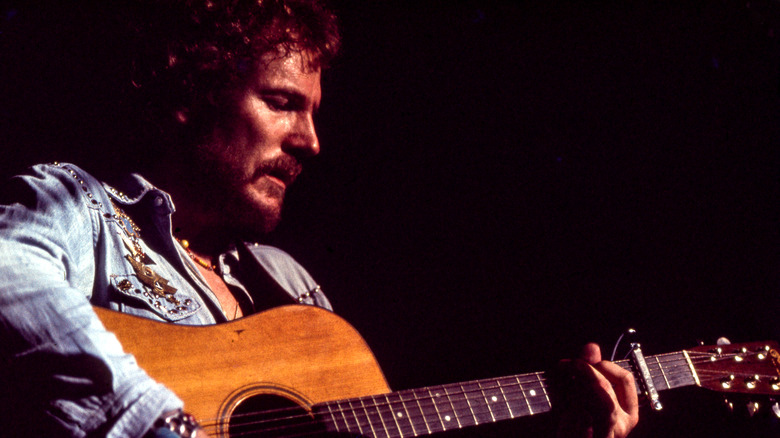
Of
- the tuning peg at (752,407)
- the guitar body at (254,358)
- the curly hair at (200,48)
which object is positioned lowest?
the tuning peg at (752,407)

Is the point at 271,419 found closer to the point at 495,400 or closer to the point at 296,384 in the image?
the point at 296,384

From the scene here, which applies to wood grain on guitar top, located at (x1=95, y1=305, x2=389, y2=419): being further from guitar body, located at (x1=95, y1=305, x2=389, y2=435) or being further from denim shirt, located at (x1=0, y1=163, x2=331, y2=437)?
denim shirt, located at (x1=0, y1=163, x2=331, y2=437)

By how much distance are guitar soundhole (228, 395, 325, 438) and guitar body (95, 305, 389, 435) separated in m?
0.01

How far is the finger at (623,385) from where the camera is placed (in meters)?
1.50

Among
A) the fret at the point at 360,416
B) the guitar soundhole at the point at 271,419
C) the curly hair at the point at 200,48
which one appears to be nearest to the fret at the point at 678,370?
the fret at the point at 360,416

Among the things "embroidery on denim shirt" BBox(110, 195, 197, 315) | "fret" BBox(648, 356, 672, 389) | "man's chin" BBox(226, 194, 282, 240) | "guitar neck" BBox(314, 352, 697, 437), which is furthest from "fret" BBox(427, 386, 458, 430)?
"man's chin" BBox(226, 194, 282, 240)

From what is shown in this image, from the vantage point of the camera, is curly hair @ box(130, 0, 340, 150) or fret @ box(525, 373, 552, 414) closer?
fret @ box(525, 373, 552, 414)

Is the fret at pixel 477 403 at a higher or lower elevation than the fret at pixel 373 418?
lower

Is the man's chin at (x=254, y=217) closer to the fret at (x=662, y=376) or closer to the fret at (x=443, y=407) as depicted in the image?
the fret at (x=443, y=407)

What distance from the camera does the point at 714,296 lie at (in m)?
2.32

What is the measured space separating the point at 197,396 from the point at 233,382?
0.25ft

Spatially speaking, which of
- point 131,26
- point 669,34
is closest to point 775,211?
point 669,34

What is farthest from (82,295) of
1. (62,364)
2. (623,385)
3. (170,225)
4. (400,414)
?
(623,385)

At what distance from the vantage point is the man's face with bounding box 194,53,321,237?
5.68ft
